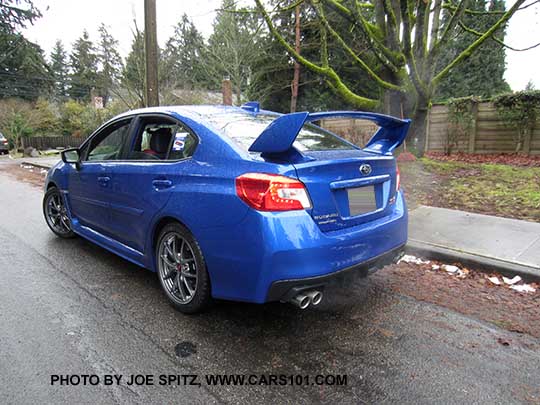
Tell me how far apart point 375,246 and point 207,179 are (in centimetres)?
126

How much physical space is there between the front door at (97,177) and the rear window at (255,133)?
1156 mm

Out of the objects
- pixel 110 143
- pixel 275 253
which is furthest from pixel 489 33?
pixel 275 253

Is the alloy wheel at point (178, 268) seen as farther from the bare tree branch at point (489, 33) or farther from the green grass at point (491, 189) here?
the bare tree branch at point (489, 33)

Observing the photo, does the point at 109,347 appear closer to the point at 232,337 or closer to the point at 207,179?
the point at 232,337

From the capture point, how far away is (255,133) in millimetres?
2883

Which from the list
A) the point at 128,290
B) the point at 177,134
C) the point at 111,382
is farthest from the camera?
the point at 128,290

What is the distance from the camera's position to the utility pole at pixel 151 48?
7980 mm

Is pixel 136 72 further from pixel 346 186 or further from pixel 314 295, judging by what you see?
pixel 314 295

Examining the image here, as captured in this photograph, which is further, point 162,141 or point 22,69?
point 22,69

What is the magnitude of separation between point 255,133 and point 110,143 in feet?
6.00

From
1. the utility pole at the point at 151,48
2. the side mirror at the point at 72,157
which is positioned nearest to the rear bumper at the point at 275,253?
the side mirror at the point at 72,157

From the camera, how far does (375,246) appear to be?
2.62 m

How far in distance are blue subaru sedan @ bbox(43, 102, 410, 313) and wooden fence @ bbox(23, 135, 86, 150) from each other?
25.6m

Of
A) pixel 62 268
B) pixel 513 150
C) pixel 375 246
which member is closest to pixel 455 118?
pixel 513 150
